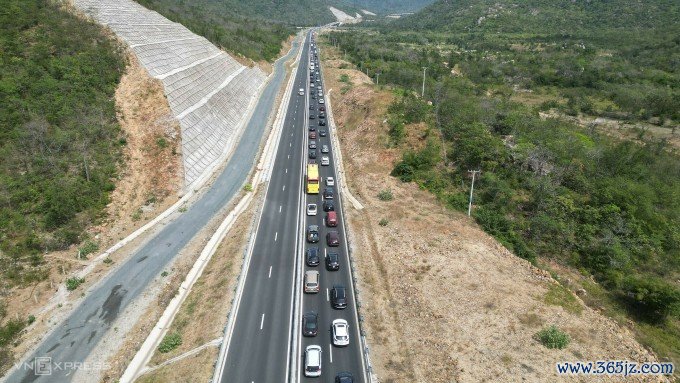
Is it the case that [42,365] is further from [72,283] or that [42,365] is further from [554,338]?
[554,338]

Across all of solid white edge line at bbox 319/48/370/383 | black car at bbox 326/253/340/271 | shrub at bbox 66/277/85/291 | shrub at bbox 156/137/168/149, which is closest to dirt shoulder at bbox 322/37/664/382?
solid white edge line at bbox 319/48/370/383

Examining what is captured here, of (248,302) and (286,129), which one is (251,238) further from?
(286,129)

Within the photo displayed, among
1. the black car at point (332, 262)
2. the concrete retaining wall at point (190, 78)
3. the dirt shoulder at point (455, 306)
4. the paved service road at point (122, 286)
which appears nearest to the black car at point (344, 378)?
the dirt shoulder at point (455, 306)

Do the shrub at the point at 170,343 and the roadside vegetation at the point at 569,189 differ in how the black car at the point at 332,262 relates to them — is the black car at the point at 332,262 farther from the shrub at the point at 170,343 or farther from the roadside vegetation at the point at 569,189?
the roadside vegetation at the point at 569,189

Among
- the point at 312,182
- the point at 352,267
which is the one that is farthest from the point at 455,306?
the point at 312,182

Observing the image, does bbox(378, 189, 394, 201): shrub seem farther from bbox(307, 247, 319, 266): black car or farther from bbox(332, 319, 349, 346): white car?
bbox(332, 319, 349, 346): white car

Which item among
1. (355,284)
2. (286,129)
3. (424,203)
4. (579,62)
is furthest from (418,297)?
(579,62)
